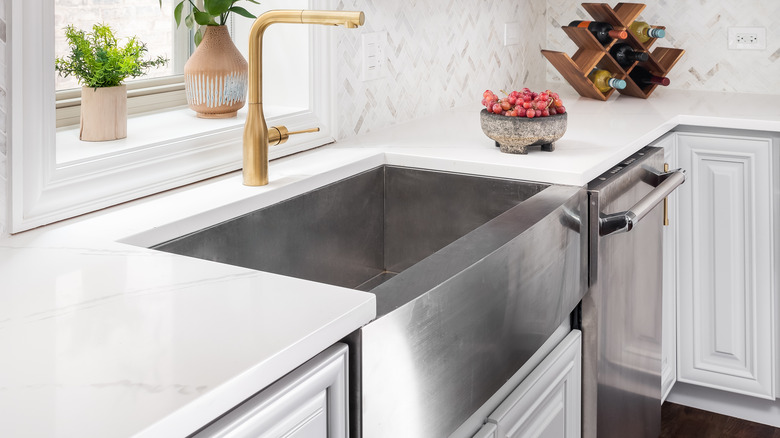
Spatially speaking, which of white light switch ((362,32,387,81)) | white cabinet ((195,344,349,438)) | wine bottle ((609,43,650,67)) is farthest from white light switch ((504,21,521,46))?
white cabinet ((195,344,349,438))

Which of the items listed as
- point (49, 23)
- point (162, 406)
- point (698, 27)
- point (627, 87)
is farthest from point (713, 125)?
point (162, 406)

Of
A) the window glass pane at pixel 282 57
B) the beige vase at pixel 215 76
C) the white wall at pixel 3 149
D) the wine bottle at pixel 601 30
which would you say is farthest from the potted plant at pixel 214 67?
the wine bottle at pixel 601 30

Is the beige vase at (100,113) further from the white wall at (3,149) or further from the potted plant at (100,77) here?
the white wall at (3,149)

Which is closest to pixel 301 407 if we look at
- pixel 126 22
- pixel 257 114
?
pixel 257 114

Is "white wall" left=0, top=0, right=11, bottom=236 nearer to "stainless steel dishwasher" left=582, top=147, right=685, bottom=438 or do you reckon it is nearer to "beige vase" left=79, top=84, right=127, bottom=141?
"beige vase" left=79, top=84, right=127, bottom=141

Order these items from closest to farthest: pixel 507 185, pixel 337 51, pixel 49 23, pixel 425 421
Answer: pixel 425 421, pixel 49 23, pixel 507 185, pixel 337 51

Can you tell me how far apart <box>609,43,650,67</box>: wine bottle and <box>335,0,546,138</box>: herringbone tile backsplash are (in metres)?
0.37

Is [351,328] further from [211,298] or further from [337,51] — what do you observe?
[337,51]

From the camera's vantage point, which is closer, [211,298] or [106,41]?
[211,298]

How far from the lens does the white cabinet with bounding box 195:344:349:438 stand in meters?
0.76

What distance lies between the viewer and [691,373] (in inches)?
97.9

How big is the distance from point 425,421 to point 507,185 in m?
0.73

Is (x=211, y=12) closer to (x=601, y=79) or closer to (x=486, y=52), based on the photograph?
(x=486, y=52)

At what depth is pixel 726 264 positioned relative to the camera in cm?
239
